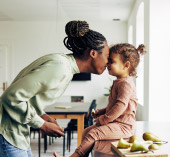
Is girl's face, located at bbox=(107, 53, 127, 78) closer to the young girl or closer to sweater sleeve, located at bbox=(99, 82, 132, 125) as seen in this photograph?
the young girl

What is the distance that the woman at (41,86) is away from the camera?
1.17 metres

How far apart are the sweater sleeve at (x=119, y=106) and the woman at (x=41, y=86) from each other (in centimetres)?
38

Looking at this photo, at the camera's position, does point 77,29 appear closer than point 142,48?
Yes

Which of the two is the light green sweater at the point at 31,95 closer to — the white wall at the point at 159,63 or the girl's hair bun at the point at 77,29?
the girl's hair bun at the point at 77,29

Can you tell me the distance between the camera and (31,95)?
1178mm

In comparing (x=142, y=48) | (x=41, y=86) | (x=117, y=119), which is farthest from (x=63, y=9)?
(x=41, y=86)

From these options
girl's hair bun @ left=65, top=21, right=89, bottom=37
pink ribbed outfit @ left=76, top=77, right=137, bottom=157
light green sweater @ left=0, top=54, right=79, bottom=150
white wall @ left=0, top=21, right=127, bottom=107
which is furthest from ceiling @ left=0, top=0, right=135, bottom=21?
light green sweater @ left=0, top=54, right=79, bottom=150

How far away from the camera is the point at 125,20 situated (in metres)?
7.49

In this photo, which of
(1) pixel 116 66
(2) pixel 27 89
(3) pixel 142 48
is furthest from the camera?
(3) pixel 142 48

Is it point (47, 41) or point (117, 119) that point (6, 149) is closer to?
point (117, 119)

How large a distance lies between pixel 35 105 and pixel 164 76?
3.01m

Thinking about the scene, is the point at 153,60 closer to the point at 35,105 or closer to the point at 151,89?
the point at 151,89

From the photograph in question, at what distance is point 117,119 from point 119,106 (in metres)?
0.09

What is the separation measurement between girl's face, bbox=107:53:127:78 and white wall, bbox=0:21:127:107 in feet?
18.5
